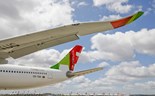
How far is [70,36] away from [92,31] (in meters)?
0.96

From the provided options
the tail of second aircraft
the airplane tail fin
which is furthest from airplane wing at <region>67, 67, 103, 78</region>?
the airplane tail fin

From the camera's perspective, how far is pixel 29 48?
26.7ft

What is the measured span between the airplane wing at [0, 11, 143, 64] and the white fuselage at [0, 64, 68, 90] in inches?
845

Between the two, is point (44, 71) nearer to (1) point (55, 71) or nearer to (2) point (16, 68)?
(1) point (55, 71)

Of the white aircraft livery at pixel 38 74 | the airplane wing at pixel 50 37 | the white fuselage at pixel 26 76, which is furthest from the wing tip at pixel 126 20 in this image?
the white fuselage at pixel 26 76

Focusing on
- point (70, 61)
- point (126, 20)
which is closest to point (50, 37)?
point (126, 20)

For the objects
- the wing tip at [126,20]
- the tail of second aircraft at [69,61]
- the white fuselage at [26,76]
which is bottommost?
the wing tip at [126,20]

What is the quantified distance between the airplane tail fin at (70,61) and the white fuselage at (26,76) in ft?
4.19

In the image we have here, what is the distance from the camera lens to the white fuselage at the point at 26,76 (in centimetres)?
2883

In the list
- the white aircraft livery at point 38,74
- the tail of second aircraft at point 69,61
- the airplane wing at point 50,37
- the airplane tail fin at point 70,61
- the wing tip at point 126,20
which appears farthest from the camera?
the airplane tail fin at point 70,61

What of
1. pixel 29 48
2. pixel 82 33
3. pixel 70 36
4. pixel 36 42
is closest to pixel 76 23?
pixel 82 33

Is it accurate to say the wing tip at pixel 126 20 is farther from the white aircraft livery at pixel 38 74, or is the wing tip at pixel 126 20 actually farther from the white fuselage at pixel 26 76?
the white fuselage at pixel 26 76

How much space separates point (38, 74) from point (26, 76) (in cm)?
182

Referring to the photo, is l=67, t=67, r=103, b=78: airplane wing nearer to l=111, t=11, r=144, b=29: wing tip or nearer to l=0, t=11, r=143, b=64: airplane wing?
l=0, t=11, r=143, b=64: airplane wing
